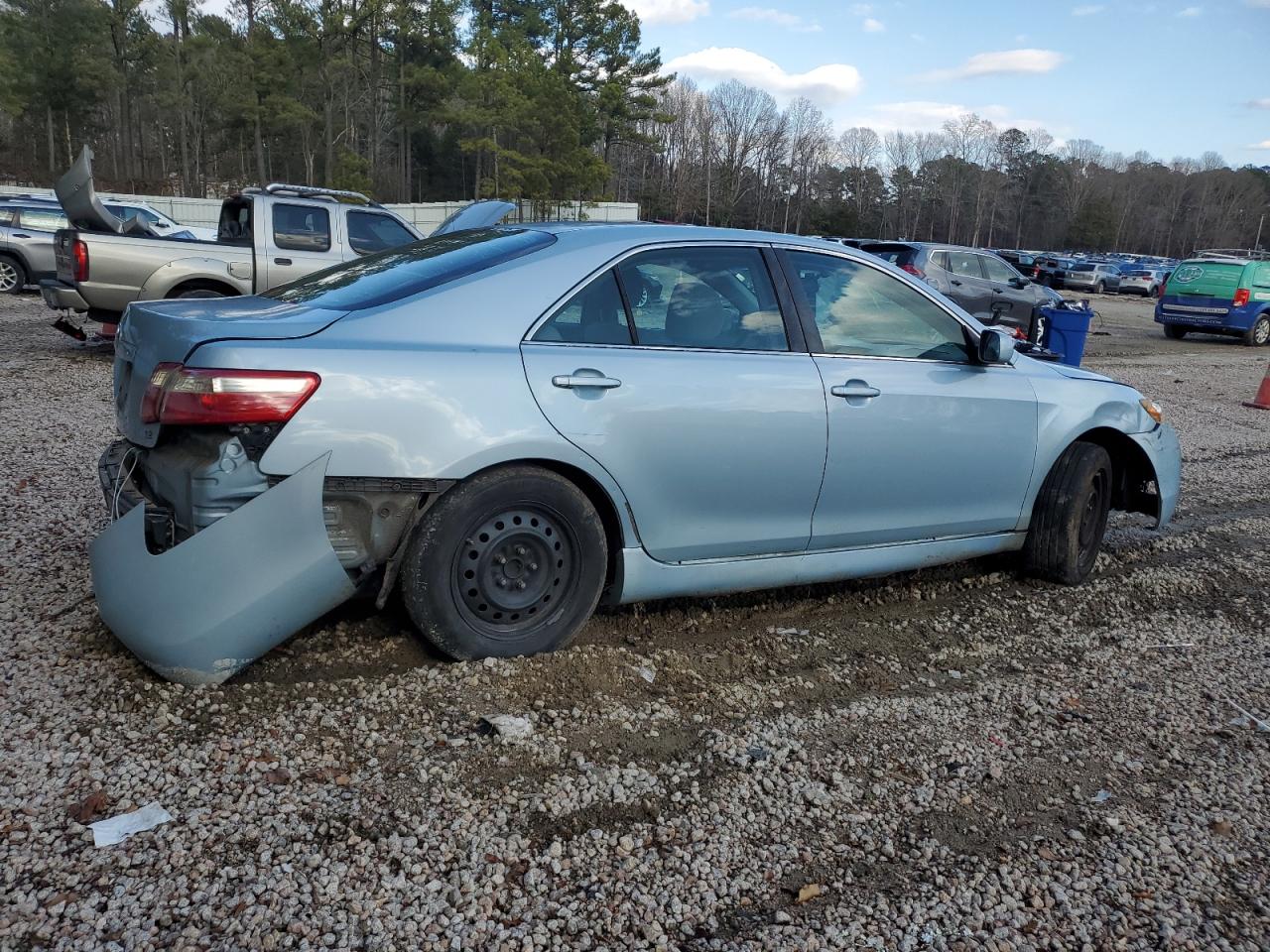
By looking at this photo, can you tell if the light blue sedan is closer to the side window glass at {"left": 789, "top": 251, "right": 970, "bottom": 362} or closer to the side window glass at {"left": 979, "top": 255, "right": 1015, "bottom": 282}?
the side window glass at {"left": 789, "top": 251, "right": 970, "bottom": 362}

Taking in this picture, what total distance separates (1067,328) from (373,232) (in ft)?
28.0

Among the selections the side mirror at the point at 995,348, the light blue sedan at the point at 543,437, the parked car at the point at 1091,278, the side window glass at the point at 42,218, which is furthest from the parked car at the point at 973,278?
the parked car at the point at 1091,278

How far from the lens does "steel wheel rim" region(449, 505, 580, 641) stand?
349 centimetres

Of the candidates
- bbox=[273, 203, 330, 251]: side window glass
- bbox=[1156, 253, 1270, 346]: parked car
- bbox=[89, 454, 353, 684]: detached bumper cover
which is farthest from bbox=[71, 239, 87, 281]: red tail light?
bbox=[1156, 253, 1270, 346]: parked car

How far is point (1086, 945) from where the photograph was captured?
7.94 feet

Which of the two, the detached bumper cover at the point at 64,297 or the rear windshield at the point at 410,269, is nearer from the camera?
the rear windshield at the point at 410,269

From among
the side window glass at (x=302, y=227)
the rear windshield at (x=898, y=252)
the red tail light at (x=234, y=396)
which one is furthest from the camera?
the rear windshield at (x=898, y=252)

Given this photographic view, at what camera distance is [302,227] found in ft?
35.4

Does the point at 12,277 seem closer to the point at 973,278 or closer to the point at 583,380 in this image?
the point at 973,278

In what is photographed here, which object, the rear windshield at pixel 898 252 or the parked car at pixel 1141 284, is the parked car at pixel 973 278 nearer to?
the rear windshield at pixel 898 252

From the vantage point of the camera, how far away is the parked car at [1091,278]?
A: 44156mm

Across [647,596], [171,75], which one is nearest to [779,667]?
[647,596]

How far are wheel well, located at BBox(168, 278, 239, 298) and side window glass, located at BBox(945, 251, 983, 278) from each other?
1188 centimetres

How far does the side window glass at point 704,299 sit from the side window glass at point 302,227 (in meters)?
7.87
